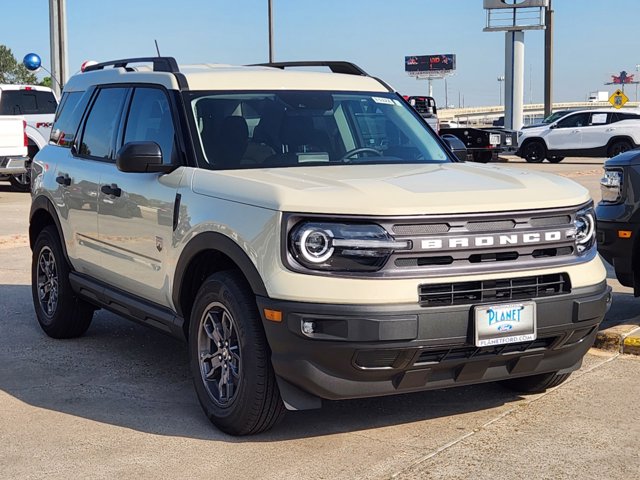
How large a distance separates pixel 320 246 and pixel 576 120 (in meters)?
26.1

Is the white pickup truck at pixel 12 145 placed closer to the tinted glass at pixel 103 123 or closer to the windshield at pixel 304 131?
the tinted glass at pixel 103 123

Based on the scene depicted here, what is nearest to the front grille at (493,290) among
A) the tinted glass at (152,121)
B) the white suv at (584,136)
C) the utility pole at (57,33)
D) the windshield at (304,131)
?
the windshield at (304,131)

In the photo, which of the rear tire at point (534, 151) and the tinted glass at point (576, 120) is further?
the rear tire at point (534, 151)

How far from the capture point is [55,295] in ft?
22.8

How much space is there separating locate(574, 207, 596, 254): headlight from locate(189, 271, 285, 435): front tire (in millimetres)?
1617

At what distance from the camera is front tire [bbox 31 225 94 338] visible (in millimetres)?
6785

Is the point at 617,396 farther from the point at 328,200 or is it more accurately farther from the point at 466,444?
the point at 328,200

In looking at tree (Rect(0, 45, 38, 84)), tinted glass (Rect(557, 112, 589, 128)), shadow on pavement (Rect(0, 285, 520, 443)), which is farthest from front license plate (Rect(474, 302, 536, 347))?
tree (Rect(0, 45, 38, 84))

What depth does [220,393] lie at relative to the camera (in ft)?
16.0

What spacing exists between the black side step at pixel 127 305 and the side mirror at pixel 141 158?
78 centimetres

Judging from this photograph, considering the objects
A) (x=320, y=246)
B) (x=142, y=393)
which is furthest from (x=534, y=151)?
(x=320, y=246)

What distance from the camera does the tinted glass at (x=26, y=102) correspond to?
19.2 meters

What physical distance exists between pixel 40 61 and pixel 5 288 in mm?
15026

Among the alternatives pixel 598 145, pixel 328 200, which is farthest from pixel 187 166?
pixel 598 145
